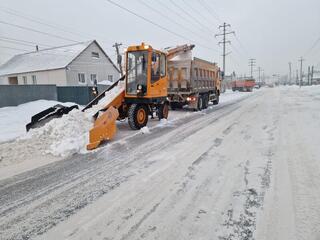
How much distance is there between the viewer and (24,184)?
4066mm

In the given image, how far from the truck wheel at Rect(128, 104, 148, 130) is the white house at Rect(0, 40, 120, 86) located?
67.1ft

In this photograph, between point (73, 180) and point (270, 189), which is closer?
point (270, 189)

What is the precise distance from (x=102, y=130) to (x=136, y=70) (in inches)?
133

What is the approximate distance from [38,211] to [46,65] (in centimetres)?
2911

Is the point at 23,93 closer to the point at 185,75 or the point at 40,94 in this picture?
the point at 40,94

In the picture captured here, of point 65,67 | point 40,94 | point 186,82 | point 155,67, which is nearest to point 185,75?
point 186,82

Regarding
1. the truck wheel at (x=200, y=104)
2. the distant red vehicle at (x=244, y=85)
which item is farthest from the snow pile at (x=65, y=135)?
the distant red vehicle at (x=244, y=85)

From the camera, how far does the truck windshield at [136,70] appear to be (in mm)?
8781

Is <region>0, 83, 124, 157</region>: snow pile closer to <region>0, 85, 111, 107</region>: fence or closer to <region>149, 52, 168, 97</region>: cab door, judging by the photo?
<region>149, 52, 168, 97</region>: cab door

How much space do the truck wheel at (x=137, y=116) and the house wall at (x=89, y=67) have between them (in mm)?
20597

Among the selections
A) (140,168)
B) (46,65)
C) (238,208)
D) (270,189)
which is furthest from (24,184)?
(46,65)

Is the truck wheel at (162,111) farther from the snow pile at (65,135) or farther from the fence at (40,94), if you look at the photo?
the fence at (40,94)

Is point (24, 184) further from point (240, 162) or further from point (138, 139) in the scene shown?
point (240, 162)

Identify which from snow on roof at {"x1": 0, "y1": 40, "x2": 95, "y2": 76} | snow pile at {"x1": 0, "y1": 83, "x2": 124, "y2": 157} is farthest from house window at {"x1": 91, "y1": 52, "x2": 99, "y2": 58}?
snow pile at {"x1": 0, "y1": 83, "x2": 124, "y2": 157}
